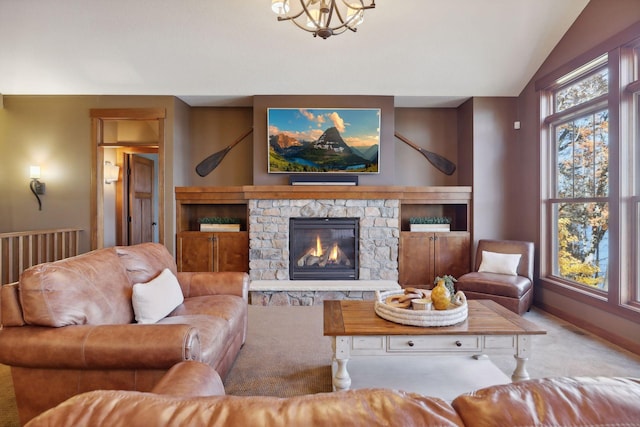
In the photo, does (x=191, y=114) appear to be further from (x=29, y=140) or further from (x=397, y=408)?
(x=397, y=408)

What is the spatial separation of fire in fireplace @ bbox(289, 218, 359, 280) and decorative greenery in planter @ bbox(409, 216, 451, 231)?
859 mm

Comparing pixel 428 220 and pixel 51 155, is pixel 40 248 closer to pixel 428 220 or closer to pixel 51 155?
pixel 51 155

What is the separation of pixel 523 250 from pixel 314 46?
11.7 feet

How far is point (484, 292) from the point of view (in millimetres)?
3885

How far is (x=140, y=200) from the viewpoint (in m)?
5.99

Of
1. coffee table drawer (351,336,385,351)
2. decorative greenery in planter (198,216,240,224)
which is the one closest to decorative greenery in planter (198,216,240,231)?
decorative greenery in planter (198,216,240,224)

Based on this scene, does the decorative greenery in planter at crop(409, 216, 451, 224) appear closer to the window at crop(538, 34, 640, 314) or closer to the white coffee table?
the window at crop(538, 34, 640, 314)

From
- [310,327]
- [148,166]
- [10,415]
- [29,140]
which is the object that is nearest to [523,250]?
[310,327]

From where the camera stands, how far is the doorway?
481 centimetres

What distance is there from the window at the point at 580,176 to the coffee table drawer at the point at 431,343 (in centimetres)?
228

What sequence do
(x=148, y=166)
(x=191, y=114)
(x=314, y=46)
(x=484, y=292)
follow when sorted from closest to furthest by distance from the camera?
(x=484, y=292) → (x=314, y=46) → (x=191, y=114) → (x=148, y=166)

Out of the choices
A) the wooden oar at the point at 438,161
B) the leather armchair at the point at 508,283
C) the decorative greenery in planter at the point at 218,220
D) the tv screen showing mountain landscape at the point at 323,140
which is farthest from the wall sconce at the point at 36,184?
the leather armchair at the point at 508,283

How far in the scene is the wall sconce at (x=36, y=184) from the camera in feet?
15.5

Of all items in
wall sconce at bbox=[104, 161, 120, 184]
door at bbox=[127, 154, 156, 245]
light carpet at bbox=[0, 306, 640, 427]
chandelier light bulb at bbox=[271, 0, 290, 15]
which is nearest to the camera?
light carpet at bbox=[0, 306, 640, 427]
